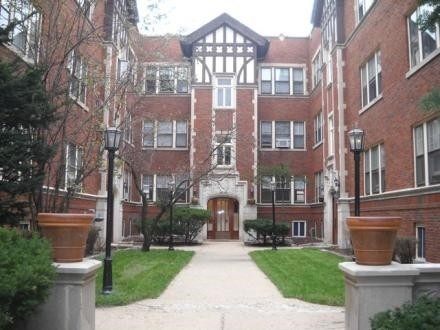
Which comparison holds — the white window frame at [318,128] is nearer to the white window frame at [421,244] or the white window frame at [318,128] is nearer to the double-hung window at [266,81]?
the double-hung window at [266,81]

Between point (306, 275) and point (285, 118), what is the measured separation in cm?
2053

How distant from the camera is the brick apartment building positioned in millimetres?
14828

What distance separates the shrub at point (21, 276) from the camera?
4309 mm

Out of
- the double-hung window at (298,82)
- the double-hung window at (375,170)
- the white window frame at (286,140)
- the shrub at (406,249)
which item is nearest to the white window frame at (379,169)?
the double-hung window at (375,170)

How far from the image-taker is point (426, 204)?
14109 mm

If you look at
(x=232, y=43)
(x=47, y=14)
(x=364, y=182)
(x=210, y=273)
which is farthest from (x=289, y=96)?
(x=47, y=14)

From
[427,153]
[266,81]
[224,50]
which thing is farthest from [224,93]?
[427,153]

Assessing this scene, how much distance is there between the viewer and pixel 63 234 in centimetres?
606

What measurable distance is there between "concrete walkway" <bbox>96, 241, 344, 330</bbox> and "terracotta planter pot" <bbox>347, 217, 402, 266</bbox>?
1814 millimetres

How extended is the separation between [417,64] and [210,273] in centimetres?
829

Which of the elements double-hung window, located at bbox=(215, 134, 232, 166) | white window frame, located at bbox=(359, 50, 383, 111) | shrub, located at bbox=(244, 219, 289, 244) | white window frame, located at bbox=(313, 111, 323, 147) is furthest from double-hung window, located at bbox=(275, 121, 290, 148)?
white window frame, located at bbox=(359, 50, 383, 111)

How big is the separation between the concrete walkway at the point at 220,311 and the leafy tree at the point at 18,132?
2277 mm

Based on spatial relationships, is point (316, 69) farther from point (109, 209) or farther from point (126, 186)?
point (109, 209)

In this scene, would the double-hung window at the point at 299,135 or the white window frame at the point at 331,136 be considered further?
the double-hung window at the point at 299,135
